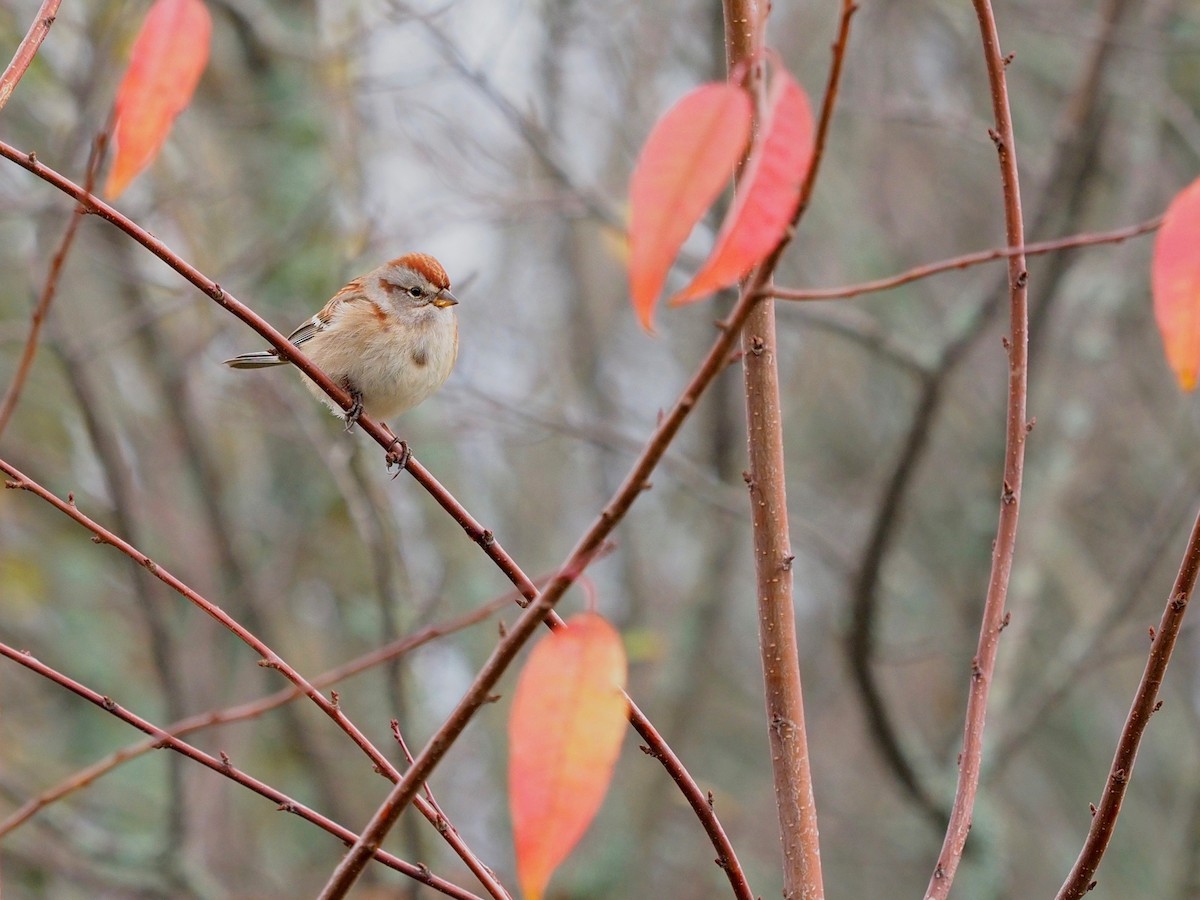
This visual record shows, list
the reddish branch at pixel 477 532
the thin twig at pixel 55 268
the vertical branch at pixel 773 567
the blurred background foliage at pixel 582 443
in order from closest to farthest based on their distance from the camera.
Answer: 1. the thin twig at pixel 55 268
2. the reddish branch at pixel 477 532
3. the vertical branch at pixel 773 567
4. the blurred background foliage at pixel 582 443

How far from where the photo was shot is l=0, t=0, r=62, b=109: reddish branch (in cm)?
151

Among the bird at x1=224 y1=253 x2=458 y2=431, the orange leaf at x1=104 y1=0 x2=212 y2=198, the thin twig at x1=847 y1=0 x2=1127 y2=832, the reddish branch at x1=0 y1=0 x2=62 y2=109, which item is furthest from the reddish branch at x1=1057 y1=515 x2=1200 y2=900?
the thin twig at x1=847 y1=0 x2=1127 y2=832

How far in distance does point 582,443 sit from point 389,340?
11.5 feet

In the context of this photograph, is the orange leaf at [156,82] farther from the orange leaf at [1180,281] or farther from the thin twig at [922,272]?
the orange leaf at [1180,281]

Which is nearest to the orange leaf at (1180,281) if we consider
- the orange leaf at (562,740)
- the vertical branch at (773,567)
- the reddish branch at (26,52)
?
the orange leaf at (562,740)

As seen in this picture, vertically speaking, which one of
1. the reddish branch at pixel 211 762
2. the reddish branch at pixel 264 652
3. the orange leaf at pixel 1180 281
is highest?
the orange leaf at pixel 1180 281

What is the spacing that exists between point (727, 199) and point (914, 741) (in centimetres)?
239

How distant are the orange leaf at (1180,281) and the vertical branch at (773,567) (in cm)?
70

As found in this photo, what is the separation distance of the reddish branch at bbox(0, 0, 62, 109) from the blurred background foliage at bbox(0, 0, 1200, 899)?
2.67 m

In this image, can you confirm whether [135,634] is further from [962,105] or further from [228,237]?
[962,105]

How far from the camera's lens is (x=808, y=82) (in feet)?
23.2

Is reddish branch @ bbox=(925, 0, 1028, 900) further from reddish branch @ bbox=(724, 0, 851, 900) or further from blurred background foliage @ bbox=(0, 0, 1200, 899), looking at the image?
blurred background foliage @ bbox=(0, 0, 1200, 899)

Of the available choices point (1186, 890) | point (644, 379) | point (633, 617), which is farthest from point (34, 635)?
point (1186, 890)

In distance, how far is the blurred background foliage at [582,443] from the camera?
16.6ft
